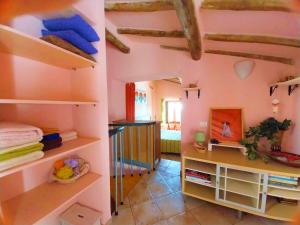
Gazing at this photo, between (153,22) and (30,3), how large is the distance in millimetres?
1386

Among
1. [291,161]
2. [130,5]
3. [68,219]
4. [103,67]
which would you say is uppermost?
[130,5]

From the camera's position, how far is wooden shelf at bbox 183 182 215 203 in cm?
167

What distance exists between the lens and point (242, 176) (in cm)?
155

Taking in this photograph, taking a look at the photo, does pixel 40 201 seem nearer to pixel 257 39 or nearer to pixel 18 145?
pixel 18 145

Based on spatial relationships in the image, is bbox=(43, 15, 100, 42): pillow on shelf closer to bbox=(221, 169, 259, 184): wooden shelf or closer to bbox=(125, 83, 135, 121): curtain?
bbox=(221, 169, 259, 184): wooden shelf

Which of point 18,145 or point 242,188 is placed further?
point 242,188

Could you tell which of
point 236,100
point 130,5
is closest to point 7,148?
point 130,5

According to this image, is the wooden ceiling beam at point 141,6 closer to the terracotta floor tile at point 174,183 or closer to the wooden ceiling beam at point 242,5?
the wooden ceiling beam at point 242,5

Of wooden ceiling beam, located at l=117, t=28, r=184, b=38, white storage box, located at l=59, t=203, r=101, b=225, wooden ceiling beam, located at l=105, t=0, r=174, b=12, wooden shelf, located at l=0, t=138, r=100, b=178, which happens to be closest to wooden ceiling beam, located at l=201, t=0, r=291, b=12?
wooden ceiling beam, located at l=105, t=0, r=174, b=12

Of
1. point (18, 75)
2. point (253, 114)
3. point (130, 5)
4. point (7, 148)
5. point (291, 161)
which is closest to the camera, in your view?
point (7, 148)

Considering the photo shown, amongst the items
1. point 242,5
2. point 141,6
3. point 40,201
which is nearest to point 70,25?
point 141,6

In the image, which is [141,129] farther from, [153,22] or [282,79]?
[282,79]

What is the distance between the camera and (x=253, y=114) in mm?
1915

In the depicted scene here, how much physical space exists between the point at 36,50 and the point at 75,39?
8.2 inches
